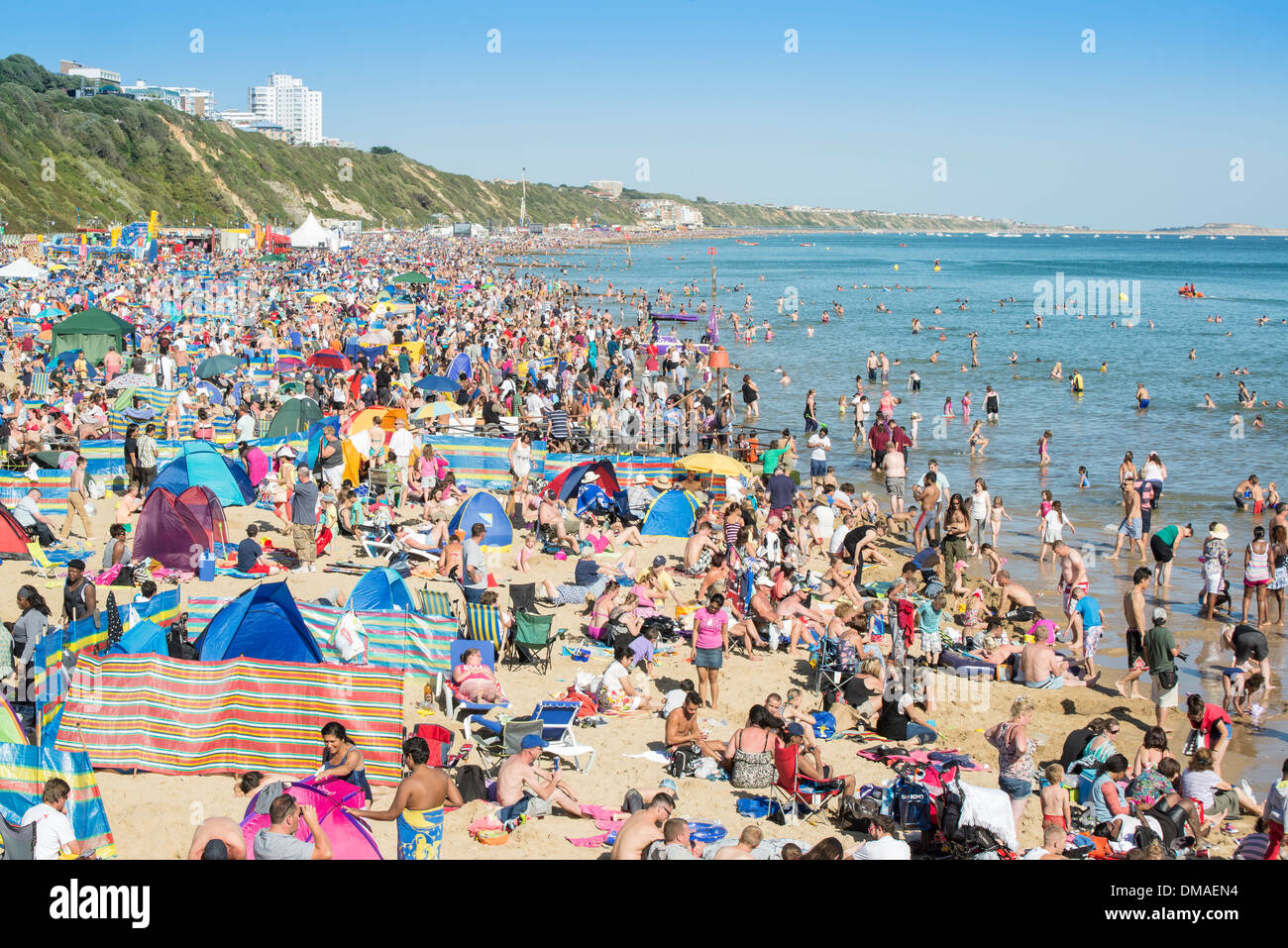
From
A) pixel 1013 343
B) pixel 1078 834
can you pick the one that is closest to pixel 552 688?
pixel 1078 834

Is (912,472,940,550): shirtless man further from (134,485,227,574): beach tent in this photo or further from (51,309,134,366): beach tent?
(51,309,134,366): beach tent

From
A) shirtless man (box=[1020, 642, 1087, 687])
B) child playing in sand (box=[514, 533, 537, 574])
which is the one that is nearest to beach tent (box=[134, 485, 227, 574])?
child playing in sand (box=[514, 533, 537, 574])

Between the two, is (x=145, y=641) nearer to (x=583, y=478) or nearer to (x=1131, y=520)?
(x=583, y=478)

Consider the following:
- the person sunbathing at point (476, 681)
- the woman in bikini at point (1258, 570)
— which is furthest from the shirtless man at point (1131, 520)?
the person sunbathing at point (476, 681)

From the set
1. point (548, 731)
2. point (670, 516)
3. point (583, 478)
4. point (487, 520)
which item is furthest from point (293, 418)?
point (548, 731)

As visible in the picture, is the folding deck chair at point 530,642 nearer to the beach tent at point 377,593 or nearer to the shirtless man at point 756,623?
the beach tent at point 377,593

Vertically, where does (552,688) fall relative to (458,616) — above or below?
below
